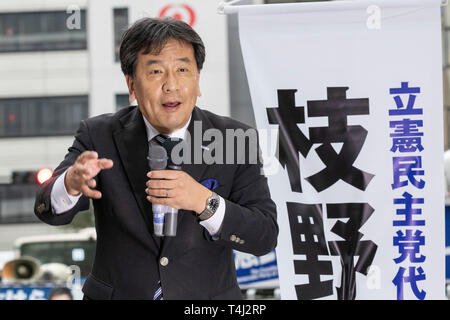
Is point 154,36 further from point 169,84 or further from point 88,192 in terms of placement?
point 88,192

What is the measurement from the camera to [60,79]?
25.4 m

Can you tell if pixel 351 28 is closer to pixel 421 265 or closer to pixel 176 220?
pixel 421 265

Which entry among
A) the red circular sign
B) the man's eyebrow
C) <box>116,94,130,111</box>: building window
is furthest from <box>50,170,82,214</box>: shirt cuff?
<box>116,94,130,111</box>: building window

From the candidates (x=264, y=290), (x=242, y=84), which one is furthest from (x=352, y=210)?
(x=242, y=84)

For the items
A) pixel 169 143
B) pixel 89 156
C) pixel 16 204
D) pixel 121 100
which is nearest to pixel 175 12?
pixel 169 143

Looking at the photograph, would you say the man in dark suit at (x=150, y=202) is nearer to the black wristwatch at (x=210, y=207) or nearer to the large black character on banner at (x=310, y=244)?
the black wristwatch at (x=210, y=207)

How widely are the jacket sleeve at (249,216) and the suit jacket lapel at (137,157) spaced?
188 mm

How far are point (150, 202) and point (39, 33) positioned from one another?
80.9 feet

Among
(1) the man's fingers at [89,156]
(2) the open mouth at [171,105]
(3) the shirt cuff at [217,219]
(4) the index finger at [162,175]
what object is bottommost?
(3) the shirt cuff at [217,219]

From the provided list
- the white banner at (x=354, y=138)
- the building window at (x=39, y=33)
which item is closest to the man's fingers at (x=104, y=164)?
the white banner at (x=354, y=138)

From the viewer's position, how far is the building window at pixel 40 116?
24.5 metres

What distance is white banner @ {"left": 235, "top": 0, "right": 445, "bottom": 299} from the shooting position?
3055 millimetres

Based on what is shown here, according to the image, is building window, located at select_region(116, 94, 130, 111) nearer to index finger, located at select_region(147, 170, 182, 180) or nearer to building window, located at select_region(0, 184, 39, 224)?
building window, located at select_region(0, 184, 39, 224)
